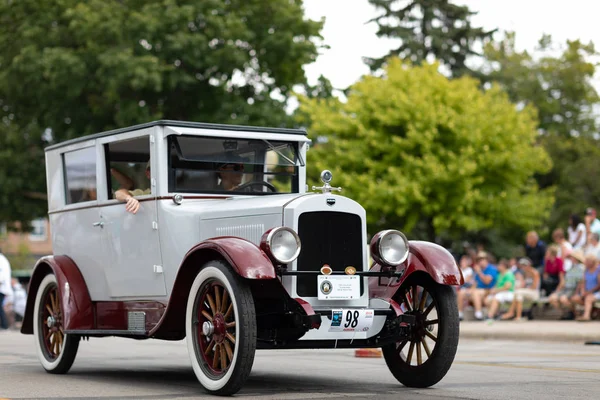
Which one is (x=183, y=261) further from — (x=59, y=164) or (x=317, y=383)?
(x=59, y=164)

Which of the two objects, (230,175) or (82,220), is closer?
(230,175)

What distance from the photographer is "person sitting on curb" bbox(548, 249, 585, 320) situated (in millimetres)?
19578

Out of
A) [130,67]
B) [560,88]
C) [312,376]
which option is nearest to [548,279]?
[312,376]

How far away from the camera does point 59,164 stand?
10.8 meters

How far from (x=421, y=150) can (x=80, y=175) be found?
1323 inches

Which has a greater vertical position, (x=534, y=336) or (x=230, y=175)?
(x=230, y=175)

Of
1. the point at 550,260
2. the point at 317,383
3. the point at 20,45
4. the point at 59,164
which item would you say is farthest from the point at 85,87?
the point at 317,383

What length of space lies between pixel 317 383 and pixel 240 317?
174 centimetres

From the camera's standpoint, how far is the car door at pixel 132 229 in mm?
9102

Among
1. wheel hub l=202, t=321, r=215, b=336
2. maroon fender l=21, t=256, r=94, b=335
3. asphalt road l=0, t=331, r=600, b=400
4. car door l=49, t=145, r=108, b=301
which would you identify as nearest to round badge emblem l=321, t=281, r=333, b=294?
asphalt road l=0, t=331, r=600, b=400

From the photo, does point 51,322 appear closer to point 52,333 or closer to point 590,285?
point 52,333

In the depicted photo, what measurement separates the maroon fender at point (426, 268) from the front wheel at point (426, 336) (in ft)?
0.65

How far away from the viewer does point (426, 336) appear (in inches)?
337

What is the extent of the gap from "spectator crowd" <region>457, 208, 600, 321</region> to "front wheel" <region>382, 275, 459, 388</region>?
10535 millimetres
